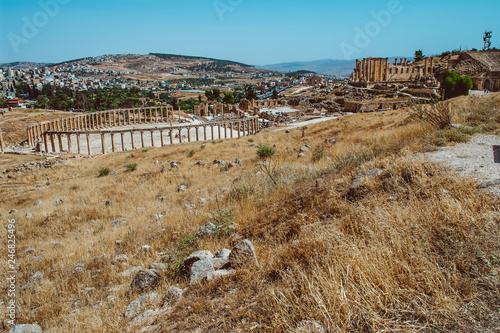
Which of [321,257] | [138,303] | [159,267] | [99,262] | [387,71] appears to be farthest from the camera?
[387,71]

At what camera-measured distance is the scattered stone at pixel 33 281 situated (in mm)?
4708

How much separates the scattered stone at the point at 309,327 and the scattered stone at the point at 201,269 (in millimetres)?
1563

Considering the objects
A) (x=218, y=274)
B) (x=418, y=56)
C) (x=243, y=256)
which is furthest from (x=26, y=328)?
(x=418, y=56)

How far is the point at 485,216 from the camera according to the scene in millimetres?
3254

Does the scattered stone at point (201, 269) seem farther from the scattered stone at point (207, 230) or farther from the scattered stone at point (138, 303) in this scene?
the scattered stone at point (207, 230)

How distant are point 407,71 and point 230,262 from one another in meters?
67.1

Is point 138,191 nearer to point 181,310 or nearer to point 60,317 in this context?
point 60,317

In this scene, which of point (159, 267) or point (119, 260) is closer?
point (159, 267)

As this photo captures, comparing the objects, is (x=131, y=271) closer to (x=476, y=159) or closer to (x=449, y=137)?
(x=476, y=159)

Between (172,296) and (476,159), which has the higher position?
(476,159)

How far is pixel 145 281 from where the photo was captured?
13.6ft

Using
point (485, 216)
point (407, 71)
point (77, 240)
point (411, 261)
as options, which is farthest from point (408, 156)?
point (407, 71)

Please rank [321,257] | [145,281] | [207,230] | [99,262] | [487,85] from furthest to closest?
[487,85], [207,230], [99,262], [145,281], [321,257]

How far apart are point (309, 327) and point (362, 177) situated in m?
3.54
